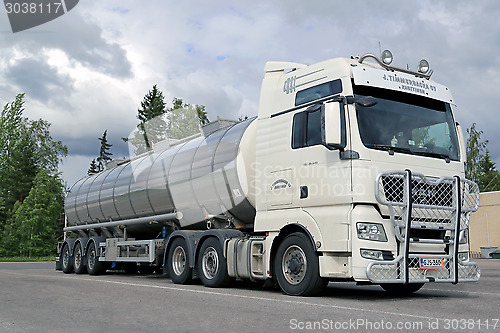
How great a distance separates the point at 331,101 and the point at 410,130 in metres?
1.50

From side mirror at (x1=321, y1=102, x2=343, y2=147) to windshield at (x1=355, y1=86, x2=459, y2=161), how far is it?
17.6 inches

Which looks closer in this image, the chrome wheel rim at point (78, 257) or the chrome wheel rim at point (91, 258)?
the chrome wheel rim at point (91, 258)

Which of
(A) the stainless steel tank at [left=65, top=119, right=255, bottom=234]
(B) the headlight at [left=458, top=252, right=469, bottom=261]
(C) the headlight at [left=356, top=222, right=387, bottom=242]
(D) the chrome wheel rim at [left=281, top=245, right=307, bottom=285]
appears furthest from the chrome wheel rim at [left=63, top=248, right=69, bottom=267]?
(B) the headlight at [left=458, top=252, right=469, bottom=261]

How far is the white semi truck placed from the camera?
8125mm

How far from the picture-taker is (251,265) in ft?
32.6

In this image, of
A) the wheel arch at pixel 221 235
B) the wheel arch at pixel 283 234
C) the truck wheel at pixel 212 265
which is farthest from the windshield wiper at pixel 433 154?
the truck wheel at pixel 212 265

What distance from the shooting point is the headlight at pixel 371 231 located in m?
7.96

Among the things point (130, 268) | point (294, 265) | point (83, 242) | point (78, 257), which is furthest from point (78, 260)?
point (294, 265)

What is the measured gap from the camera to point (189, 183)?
12.3 metres

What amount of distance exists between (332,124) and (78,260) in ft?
42.5

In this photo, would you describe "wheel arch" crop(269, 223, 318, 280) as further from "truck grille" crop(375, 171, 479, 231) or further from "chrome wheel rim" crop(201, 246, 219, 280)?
"chrome wheel rim" crop(201, 246, 219, 280)

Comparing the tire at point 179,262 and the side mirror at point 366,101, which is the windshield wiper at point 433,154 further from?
the tire at point 179,262

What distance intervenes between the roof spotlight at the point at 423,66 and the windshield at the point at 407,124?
2.23 ft

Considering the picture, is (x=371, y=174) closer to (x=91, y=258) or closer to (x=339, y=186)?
(x=339, y=186)
